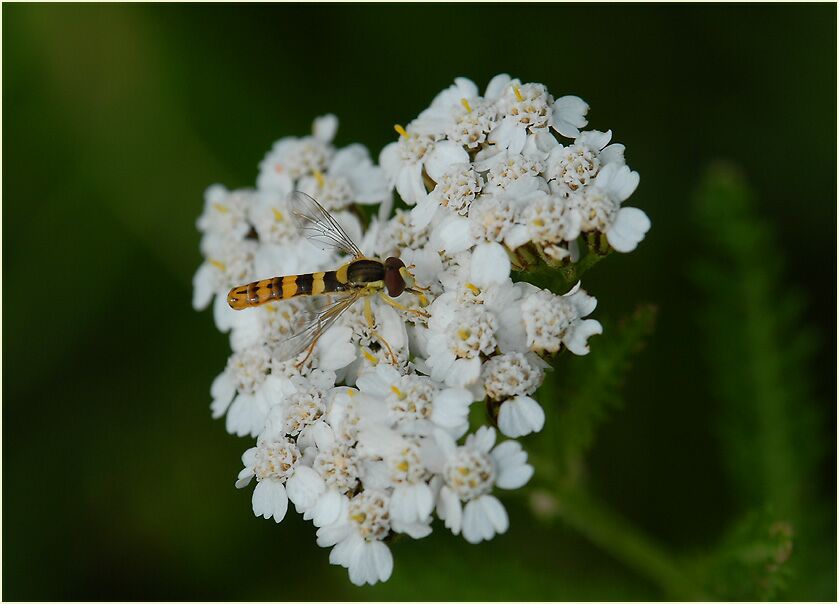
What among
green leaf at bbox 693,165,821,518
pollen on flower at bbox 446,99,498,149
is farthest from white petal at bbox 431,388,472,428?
green leaf at bbox 693,165,821,518

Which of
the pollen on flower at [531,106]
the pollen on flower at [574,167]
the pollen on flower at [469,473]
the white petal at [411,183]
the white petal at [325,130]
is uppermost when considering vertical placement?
the white petal at [325,130]

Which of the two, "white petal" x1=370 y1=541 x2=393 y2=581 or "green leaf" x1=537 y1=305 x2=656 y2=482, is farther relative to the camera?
"green leaf" x1=537 y1=305 x2=656 y2=482

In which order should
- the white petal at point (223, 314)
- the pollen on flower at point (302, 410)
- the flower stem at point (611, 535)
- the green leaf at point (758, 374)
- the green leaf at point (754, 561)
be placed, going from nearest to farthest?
the pollen on flower at point (302, 410), the green leaf at point (754, 561), the white petal at point (223, 314), the flower stem at point (611, 535), the green leaf at point (758, 374)

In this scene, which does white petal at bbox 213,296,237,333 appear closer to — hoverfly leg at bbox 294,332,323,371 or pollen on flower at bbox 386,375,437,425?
hoverfly leg at bbox 294,332,323,371

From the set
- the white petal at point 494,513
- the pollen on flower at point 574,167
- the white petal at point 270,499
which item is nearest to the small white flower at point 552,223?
the pollen on flower at point 574,167

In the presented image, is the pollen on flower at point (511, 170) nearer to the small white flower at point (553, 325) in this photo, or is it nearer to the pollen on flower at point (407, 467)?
the small white flower at point (553, 325)

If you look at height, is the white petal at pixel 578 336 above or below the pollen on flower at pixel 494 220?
below
